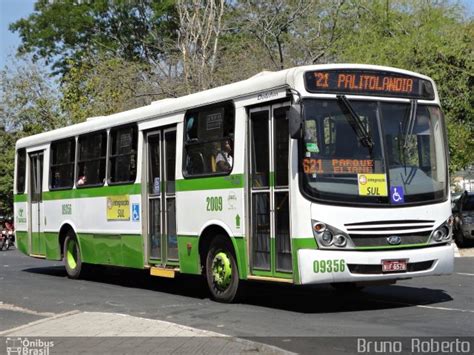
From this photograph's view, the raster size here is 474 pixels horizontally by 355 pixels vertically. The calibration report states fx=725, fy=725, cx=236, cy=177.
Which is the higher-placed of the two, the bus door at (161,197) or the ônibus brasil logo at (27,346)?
the bus door at (161,197)

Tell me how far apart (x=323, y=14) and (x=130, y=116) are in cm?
1622

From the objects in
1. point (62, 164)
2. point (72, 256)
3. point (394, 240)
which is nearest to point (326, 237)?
point (394, 240)

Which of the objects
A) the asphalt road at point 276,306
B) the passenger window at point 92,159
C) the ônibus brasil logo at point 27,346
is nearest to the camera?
the ônibus brasil logo at point 27,346

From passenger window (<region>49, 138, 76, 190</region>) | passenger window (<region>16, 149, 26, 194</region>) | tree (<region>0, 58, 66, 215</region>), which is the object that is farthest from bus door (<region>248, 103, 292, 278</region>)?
tree (<region>0, 58, 66, 215</region>)

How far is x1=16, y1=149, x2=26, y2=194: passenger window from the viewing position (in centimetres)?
1805

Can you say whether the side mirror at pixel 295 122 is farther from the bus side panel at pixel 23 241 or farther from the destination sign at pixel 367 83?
the bus side panel at pixel 23 241

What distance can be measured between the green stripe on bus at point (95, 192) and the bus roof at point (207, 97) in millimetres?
1215

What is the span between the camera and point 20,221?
18125mm

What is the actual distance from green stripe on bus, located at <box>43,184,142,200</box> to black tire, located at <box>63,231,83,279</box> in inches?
34.8

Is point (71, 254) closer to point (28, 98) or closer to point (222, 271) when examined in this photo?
point (222, 271)

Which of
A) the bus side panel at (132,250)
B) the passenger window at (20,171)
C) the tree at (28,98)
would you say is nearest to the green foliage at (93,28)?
the tree at (28,98)

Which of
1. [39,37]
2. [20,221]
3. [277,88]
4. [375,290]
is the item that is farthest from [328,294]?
[39,37]

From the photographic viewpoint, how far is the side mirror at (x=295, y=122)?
29.9 ft

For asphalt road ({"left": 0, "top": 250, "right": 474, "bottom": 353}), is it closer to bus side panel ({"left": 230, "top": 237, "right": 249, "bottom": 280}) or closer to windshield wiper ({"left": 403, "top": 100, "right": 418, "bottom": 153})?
bus side panel ({"left": 230, "top": 237, "right": 249, "bottom": 280})
